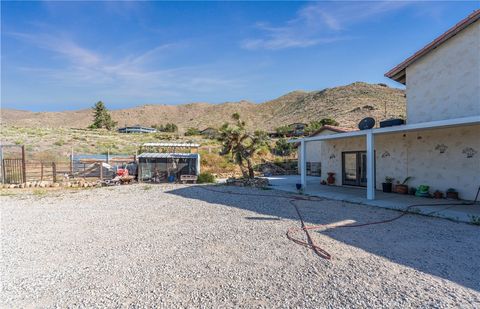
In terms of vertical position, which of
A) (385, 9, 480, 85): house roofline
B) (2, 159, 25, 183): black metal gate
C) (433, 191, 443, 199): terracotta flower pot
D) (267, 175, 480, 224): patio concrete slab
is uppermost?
(385, 9, 480, 85): house roofline

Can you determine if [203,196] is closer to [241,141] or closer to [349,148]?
[241,141]

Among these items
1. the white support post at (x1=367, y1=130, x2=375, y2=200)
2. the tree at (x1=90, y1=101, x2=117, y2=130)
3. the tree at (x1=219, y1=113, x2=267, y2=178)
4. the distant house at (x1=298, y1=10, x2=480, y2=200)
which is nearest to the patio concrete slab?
the white support post at (x1=367, y1=130, x2=375, y2=200)

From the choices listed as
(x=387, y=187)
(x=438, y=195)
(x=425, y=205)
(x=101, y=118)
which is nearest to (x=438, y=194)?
(x=438, y=195)

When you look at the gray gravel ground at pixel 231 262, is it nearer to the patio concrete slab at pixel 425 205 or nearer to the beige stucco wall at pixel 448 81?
the patio concrete slab at pixel 425 205

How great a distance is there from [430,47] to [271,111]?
53.9 metres

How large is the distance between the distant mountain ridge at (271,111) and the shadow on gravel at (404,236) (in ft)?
92.8

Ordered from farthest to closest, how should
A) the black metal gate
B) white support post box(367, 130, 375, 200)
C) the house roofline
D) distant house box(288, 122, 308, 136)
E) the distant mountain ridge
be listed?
1. the distant mountain ridge
2. distant house box(288, 122, 308, 136)
3. the black metal gate
4. white support post box(367, 130, 375, 200)
5. the house roofline

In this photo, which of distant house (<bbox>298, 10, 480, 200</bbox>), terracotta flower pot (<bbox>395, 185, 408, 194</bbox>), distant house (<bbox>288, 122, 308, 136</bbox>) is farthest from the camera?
distant house (<bbox>288, 122, 308, 136</bbox>)

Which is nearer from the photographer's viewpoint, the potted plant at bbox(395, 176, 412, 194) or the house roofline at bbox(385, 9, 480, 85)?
the house roofline at bbox(385, 9, 480, 85)

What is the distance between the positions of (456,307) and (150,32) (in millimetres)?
18498

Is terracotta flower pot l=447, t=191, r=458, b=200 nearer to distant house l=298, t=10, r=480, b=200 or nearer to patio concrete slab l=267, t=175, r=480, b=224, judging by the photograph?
distant house l=298, t=10, r=480, b=200

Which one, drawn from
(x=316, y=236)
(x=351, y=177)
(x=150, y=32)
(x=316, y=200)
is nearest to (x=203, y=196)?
(x=316, y=200)

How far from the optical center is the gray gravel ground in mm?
3418

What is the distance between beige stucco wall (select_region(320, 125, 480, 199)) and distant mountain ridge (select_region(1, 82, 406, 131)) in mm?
22499
